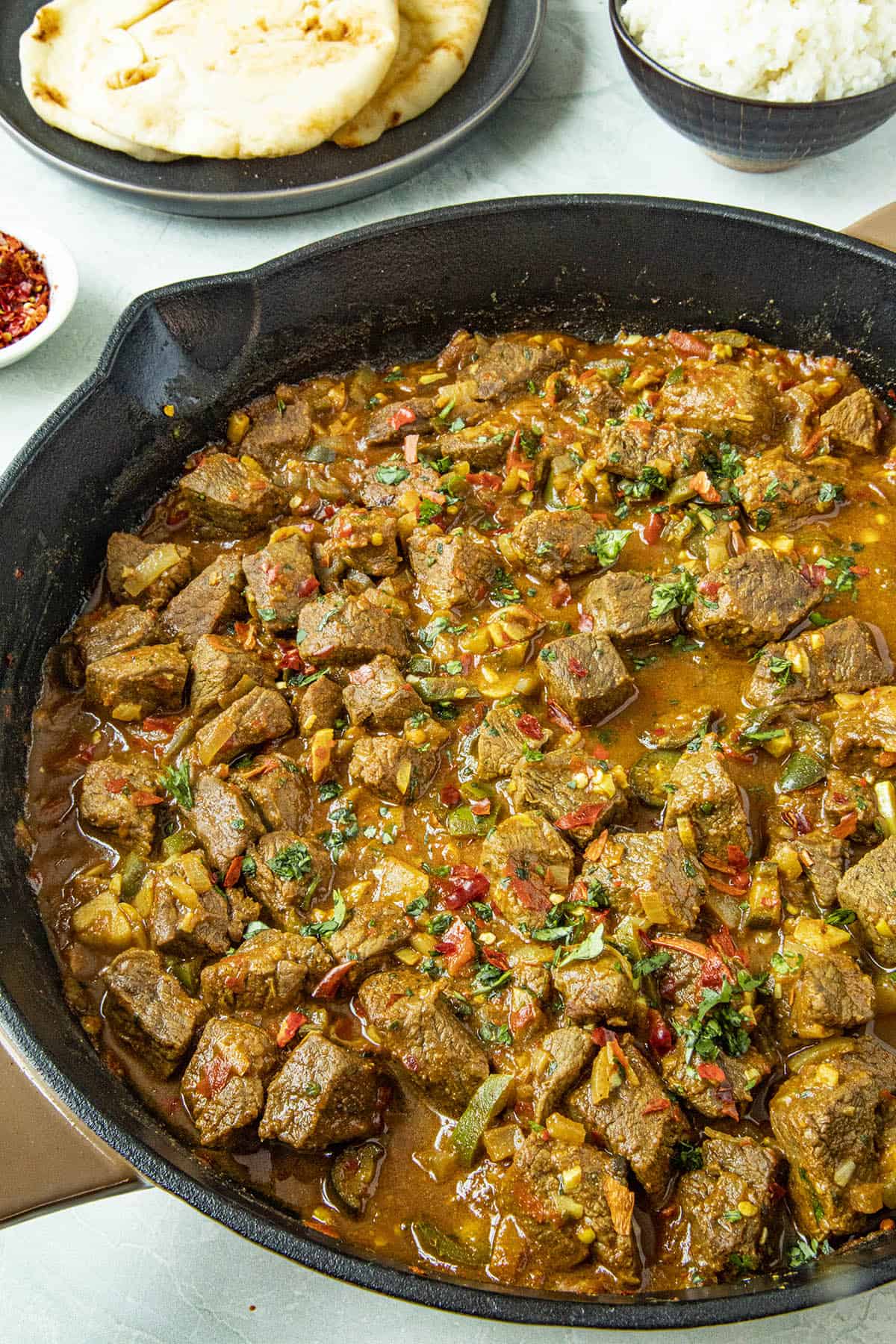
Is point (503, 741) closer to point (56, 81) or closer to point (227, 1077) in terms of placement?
point (227, 1077)

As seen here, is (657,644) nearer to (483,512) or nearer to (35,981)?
(483,512)

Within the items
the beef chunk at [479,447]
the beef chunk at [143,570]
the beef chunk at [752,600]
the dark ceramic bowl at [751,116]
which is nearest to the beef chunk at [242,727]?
the beef chunk at [143,570]

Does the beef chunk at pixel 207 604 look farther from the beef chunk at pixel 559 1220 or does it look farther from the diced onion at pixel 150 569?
the beef chunk at pixel 559 1220

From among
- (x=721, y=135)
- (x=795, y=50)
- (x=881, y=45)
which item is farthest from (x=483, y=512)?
(x=881, y=45)

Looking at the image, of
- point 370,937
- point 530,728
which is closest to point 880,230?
point 530,728

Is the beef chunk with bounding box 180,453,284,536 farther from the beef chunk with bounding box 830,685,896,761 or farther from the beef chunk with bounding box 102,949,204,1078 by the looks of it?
the beef chunk with bounding box 830,685,896,761
